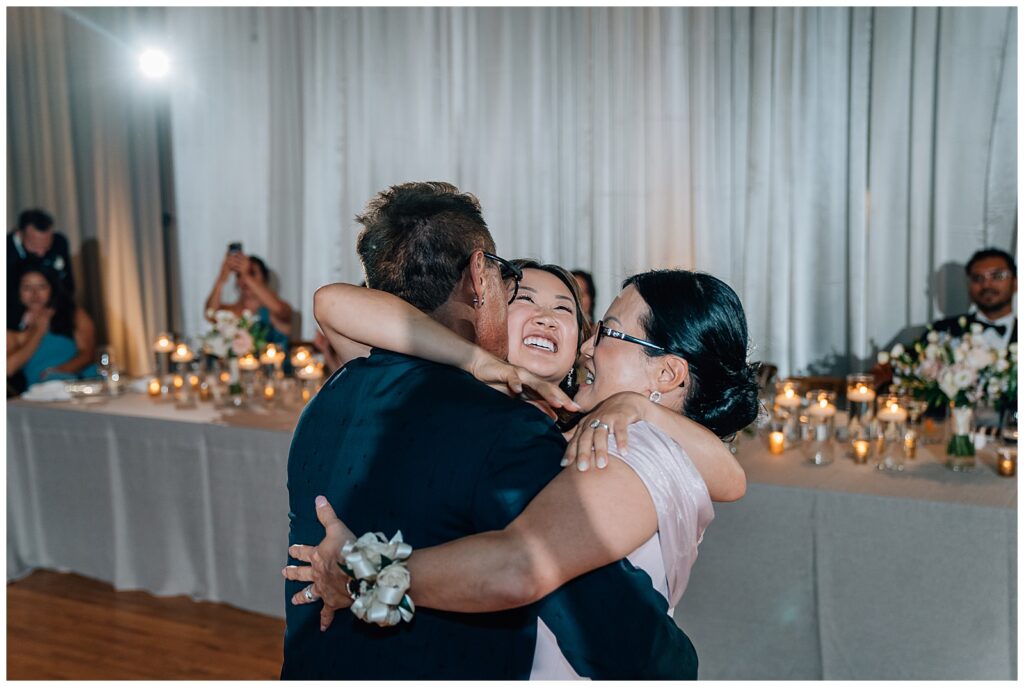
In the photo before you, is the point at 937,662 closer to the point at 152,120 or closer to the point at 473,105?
the point at 473,105

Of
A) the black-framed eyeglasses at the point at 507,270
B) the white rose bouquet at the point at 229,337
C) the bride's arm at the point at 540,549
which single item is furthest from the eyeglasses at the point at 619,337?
the white rose bouquet at the point at 229,337

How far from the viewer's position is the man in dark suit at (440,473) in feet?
3.98

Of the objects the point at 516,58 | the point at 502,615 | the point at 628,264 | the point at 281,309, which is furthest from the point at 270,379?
the point at 502,615

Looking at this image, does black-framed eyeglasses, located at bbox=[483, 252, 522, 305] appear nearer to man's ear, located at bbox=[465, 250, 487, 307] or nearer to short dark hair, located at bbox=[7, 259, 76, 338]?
man's ear, located at bbox=[465, 250, 487, 307]

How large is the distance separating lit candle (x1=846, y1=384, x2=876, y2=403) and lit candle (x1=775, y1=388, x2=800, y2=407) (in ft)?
0.64

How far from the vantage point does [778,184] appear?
5.21 meters

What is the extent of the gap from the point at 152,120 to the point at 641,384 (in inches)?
243

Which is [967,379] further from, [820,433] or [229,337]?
[229,337]

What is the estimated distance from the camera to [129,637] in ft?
11.8

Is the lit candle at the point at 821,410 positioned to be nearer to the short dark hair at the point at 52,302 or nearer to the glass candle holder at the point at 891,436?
the glass candle holder at the point at 891,436

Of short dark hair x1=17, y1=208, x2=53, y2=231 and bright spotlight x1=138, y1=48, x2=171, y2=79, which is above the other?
bright spotlight x1=138, y1=48, x2=171, y2=79

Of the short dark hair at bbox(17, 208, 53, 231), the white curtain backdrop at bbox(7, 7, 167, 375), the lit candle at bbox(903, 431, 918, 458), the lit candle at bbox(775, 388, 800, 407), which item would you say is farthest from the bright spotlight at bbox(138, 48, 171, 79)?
the lit candle at bbox(903, 431, 918, 458)

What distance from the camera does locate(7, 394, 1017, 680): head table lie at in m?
2.59

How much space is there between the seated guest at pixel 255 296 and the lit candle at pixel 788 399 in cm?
304
